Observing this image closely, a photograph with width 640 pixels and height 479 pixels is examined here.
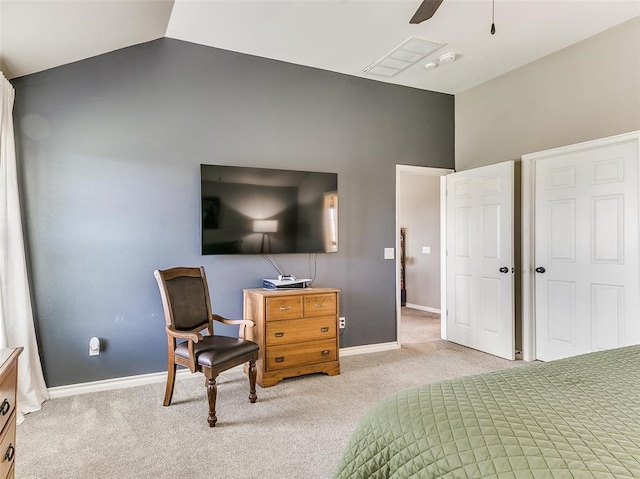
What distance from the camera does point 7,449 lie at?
4.19ft

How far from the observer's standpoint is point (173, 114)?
11.0 feet

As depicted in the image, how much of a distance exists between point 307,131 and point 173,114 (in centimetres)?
129

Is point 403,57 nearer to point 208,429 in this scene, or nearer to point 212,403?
point 212,403

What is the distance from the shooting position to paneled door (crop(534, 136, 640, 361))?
3096mm

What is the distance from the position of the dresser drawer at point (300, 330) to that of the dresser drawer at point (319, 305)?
0.05 metres

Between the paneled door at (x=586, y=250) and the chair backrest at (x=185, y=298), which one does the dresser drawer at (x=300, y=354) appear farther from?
the paneled door at (x=586, y=250)

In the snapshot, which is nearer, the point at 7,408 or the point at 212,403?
the point at 7,408

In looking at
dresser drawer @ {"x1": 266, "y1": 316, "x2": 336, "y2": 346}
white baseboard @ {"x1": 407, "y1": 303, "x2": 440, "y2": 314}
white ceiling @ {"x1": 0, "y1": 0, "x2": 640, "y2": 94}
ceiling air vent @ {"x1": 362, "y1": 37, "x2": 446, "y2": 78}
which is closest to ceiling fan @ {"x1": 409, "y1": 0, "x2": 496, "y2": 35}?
white ceiling @ {"x1": 0, "y1": 0, "x2": 640, "y2": 94}

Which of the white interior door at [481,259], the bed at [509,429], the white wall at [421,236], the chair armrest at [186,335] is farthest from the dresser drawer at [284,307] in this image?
the white wall at [421,236]

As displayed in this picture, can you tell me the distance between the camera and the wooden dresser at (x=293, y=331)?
316 cm

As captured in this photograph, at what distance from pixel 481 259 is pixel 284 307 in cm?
231

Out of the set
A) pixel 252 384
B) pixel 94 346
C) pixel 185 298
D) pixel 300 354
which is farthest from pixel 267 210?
pixel 94 346

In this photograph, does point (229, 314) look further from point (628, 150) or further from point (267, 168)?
point (628, 150)

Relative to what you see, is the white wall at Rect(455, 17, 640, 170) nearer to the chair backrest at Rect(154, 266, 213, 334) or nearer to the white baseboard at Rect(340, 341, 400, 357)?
the white baseboard at Rect(340, 341, 400, 357)
